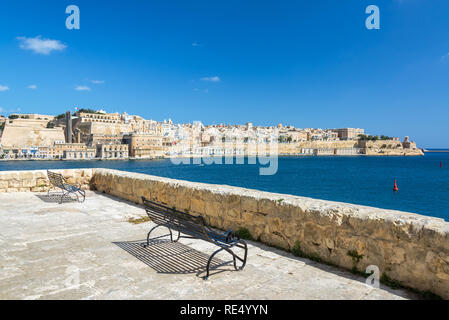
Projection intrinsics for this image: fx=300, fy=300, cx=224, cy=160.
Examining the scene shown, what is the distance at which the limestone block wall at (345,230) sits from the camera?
98.7 inches

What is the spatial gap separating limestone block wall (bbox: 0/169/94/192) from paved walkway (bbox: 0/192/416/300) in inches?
144

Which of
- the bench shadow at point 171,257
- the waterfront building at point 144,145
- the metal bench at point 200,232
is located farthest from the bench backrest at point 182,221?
the waterfront building at point 144,145

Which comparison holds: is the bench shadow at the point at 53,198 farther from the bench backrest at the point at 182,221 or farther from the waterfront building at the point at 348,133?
the waterfront building at the point at 348,133

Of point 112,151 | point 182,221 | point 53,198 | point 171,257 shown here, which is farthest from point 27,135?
point 182,221

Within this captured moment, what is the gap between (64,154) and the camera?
3413 inches

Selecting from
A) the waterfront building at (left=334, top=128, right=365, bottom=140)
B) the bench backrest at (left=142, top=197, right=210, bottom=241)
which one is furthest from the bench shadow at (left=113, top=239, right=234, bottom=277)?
the waterfront building at (left=334, top=128, right=365, bottom=140)

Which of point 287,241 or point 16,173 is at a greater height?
point 16,173

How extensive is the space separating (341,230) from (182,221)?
1666 mm

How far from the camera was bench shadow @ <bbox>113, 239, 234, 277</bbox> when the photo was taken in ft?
10.1

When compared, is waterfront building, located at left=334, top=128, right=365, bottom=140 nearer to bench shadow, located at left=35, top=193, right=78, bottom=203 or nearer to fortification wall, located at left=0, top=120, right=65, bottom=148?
fortification wall, located at left=0, top=120, right=65, bottom=148
